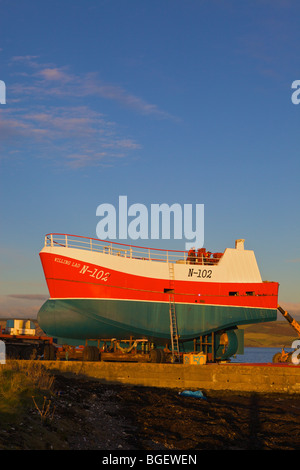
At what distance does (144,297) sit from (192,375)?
24.8 ft

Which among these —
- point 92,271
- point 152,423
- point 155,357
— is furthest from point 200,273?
point 152,423

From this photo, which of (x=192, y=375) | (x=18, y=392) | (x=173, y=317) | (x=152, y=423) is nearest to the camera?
(x=18, y=392)

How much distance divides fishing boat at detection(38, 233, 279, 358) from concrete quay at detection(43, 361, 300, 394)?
519 centimetres

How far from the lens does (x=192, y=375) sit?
28.9m

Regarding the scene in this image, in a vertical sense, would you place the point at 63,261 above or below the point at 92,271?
above

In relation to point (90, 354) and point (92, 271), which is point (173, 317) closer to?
point (92, 271)

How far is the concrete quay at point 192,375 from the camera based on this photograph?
2866 cm

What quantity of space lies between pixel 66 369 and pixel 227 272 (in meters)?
14.8

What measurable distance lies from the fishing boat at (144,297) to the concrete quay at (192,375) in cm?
519

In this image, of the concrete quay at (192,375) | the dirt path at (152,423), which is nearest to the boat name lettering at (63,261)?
the concrete quay at (192,375)

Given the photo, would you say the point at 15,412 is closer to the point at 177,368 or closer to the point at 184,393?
the point at 184,393

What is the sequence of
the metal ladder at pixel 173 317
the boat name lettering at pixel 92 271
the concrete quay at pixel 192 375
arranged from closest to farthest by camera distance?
1. the concrete quay at pixel 192 375
2. the boat name lettering at pixel 92 271
3. the metal ladder at pixel 173 317

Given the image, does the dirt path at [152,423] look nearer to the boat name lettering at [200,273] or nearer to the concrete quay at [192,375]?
the concrete quay at [192,375]

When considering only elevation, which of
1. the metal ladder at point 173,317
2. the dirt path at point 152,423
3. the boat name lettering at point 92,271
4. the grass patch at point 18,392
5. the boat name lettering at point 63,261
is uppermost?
the boat name lettering at point 63,261
